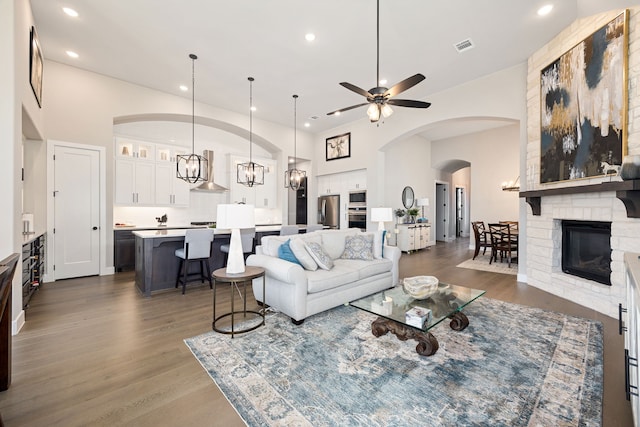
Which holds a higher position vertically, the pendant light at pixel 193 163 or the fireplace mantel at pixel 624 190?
the pendant light at pixel 193 163

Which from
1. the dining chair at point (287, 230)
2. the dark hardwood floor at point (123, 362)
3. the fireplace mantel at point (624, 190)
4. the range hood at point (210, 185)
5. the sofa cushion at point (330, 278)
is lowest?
the dark hardwood floor at point (123, 362)

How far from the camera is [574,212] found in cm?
378

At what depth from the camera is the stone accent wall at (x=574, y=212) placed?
3010 mm

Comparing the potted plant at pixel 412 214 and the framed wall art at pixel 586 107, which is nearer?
the framed wall art at pixel 586 107

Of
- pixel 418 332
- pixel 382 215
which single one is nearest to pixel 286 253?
pixel 418 332

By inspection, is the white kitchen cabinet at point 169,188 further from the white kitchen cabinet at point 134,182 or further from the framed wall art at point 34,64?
the framed wall art at point 34,64

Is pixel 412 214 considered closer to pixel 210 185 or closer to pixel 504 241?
pixel 504 241

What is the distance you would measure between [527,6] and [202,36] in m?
4.26

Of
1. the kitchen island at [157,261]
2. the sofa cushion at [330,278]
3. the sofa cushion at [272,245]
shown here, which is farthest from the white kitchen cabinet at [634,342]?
the kitchen island at [157,261]

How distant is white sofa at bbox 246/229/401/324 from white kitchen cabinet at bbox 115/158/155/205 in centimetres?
397

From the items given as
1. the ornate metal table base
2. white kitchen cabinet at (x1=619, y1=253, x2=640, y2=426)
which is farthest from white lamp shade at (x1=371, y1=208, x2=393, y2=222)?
white kitchen cabinet at (x1=619, y1=253, x2=640, y2=426)

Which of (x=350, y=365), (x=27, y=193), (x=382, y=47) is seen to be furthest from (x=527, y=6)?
(x=27, y=193)

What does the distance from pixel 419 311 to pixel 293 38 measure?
3.96 metres

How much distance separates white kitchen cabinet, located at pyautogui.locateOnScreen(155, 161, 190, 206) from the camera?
20.4 feet
